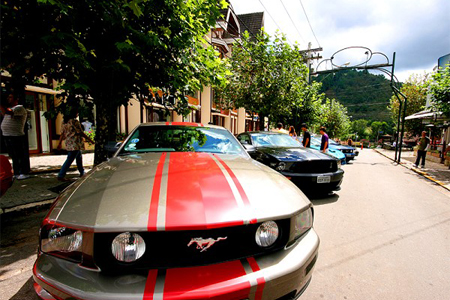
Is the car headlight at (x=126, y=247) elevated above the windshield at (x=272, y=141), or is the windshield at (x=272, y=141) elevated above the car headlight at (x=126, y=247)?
the windshield at (x=272, y=141)

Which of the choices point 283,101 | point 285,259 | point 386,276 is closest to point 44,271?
point 285,259

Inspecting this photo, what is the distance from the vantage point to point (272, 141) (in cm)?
589

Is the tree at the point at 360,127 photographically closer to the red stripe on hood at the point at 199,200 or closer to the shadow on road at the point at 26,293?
the red stripe on hood at the point at 199,200

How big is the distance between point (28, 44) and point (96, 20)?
1.25m

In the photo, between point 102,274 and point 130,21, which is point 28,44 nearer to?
point 130,21

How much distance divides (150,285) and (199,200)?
486mm

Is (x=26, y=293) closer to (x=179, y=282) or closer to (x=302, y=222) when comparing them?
(x=179, y=282)

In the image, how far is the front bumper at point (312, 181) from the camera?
4.30 m

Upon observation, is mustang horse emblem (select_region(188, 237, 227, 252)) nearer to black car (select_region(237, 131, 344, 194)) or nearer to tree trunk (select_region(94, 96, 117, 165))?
black car (select_region(237, 131, 344, 194))

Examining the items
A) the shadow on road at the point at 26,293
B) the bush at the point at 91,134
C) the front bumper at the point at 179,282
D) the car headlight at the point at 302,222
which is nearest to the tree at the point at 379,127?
the bush at the point at 91,134

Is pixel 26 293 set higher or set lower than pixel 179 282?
lower

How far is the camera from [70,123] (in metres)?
5.22

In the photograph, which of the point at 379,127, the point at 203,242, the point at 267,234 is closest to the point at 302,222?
the point at 267,234

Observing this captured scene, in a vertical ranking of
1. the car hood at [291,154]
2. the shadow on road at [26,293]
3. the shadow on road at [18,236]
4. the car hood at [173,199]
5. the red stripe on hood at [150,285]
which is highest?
the car hood at [173,199]
